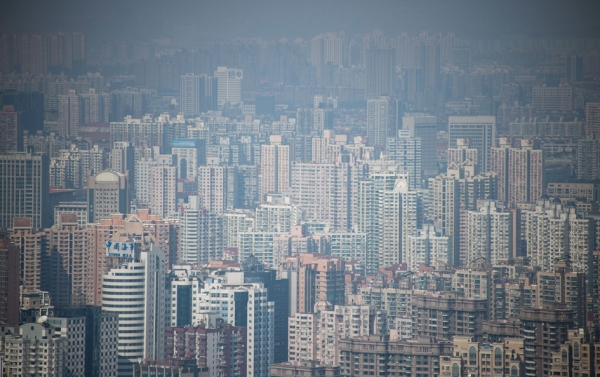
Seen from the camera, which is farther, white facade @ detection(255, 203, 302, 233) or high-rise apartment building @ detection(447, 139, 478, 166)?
high-rise apartment building @ detection(447, 139, 478, 166)

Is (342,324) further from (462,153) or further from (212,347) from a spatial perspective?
(462,153)

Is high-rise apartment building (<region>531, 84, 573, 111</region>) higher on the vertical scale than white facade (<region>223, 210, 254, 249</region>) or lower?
higher

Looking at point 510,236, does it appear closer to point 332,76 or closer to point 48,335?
point 48,335

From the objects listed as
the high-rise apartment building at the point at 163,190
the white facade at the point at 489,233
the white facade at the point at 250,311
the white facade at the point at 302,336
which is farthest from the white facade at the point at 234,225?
the white facade at the point at 302,336

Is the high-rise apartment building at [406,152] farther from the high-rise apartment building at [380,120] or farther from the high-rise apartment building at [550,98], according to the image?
the high-rise apartment building at [550,98]

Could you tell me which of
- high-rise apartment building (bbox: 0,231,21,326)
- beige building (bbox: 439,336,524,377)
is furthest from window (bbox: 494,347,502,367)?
high-rise apartment building (bbox: 0,231,21,326)

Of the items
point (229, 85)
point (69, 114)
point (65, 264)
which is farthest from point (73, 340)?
point (229, 85)

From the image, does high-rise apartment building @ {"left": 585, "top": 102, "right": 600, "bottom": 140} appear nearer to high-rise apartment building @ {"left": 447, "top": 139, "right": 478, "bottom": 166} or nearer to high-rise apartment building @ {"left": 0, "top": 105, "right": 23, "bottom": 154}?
high-rise apartment building @ {"left": 447, "top": 139, "right": 478, "bottom": 166}
